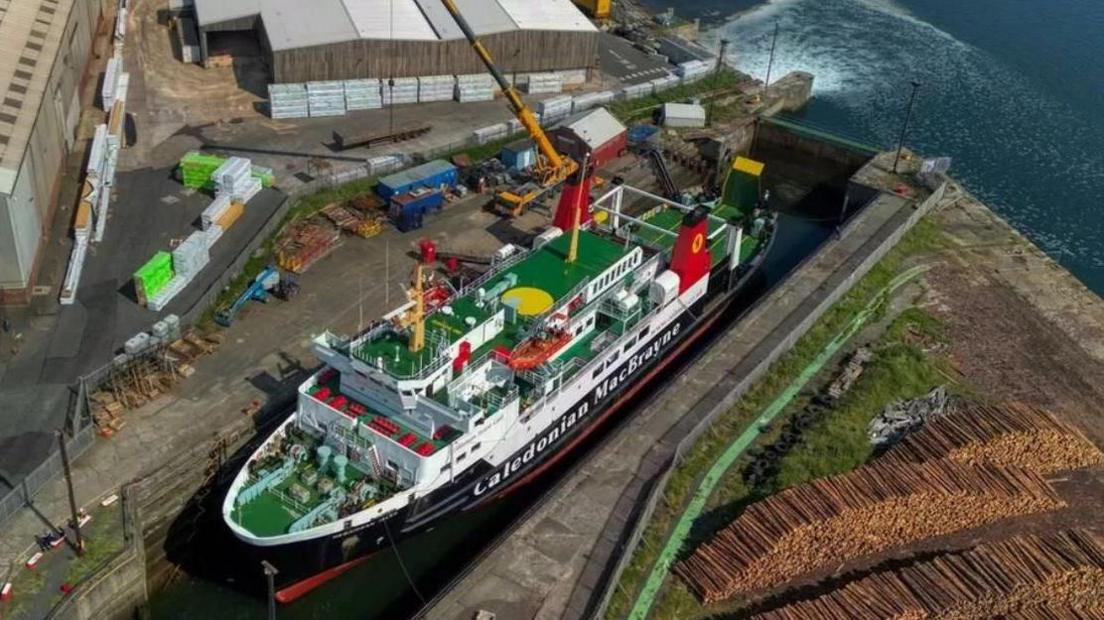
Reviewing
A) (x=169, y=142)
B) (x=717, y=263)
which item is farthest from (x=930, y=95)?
(x=169, y=142)

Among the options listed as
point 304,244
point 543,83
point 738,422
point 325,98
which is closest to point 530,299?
point 738,422

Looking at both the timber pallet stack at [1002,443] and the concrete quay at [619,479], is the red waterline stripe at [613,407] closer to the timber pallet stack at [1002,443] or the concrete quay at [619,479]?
the concrete quay at [619,479]

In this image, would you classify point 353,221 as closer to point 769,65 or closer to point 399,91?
point 399,91

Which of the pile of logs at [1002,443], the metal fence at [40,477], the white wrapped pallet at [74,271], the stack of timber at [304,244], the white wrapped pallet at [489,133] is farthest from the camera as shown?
the white wrapped pallet at [489,133]

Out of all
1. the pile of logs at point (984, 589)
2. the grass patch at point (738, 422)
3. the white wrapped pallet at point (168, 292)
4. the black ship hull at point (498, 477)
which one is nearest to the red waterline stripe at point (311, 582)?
the black ship hull at point (498, 477)

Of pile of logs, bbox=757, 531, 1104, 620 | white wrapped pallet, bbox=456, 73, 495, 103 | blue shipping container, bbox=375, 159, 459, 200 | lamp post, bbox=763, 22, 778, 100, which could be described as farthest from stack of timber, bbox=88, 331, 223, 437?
lamp post, bbox=763, 22, 778, 100

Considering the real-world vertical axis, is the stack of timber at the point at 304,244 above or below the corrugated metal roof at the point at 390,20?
below
